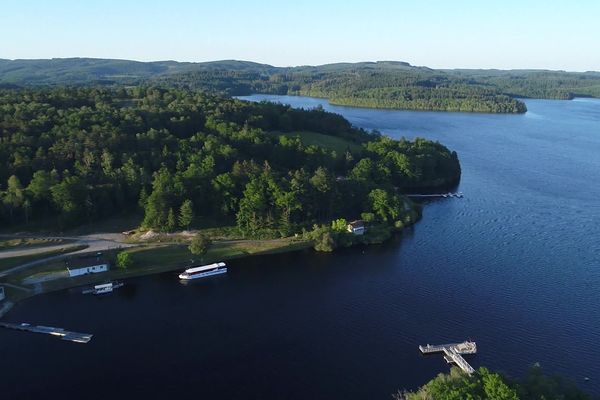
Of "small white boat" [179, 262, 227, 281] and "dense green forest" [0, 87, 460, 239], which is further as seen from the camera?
"dense green forest" [0, 87, 460, 239]

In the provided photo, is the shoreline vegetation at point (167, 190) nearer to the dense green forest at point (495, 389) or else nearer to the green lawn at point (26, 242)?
the green lawn at point (26, 242)

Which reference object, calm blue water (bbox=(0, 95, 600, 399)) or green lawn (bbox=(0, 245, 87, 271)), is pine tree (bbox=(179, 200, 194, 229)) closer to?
calm blue water (bbox=(0, 95, 600, 399))

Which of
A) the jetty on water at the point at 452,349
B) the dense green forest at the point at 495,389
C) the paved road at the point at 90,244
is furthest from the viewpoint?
the paved road at the point at 90,244

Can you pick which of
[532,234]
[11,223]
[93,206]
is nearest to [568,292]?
[532,234]

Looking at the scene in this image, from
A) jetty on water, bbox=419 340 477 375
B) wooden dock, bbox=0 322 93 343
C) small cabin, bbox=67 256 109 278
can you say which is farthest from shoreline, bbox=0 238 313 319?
jetty on water, bbox=419 340 477 375

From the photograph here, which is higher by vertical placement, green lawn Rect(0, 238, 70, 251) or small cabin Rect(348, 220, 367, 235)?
small cabin Rect(348, 220, 367, 235)

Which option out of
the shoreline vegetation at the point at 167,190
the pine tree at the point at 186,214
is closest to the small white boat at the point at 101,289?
the shoreline vegetation at the point at 167,190

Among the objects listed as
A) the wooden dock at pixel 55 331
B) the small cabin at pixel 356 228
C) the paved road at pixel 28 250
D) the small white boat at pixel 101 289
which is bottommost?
the wooden dock at pixel 55 331
